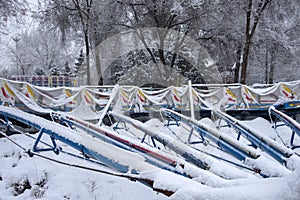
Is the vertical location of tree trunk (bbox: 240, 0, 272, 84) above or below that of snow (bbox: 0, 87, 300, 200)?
above

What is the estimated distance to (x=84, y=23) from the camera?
13.6 m

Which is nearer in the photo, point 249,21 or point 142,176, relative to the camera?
point 142,176

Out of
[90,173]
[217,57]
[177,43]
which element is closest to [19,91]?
[90,173]

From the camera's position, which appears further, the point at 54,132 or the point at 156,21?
the point at 156,21

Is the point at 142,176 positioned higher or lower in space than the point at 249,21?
lower

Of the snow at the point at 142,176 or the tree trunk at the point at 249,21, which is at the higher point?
the tree trunk at the point at 249,21

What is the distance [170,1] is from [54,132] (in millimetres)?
11098

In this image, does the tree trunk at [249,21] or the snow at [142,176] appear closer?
the snow at [142,176]

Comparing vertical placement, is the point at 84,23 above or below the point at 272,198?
above

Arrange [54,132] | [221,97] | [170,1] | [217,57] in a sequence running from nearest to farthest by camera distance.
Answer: [54,132]
[221,97]
[170,1]
[217,57]

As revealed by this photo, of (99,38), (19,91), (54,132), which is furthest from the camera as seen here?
(99,38)

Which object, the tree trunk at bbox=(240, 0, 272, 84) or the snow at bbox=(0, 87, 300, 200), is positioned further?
the tree trunk at bbox=(240, 0, 272, 84)

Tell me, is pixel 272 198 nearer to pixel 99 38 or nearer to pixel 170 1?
pixel 170 1

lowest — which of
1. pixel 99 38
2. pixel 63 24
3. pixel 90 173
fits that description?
pixel 90 173
